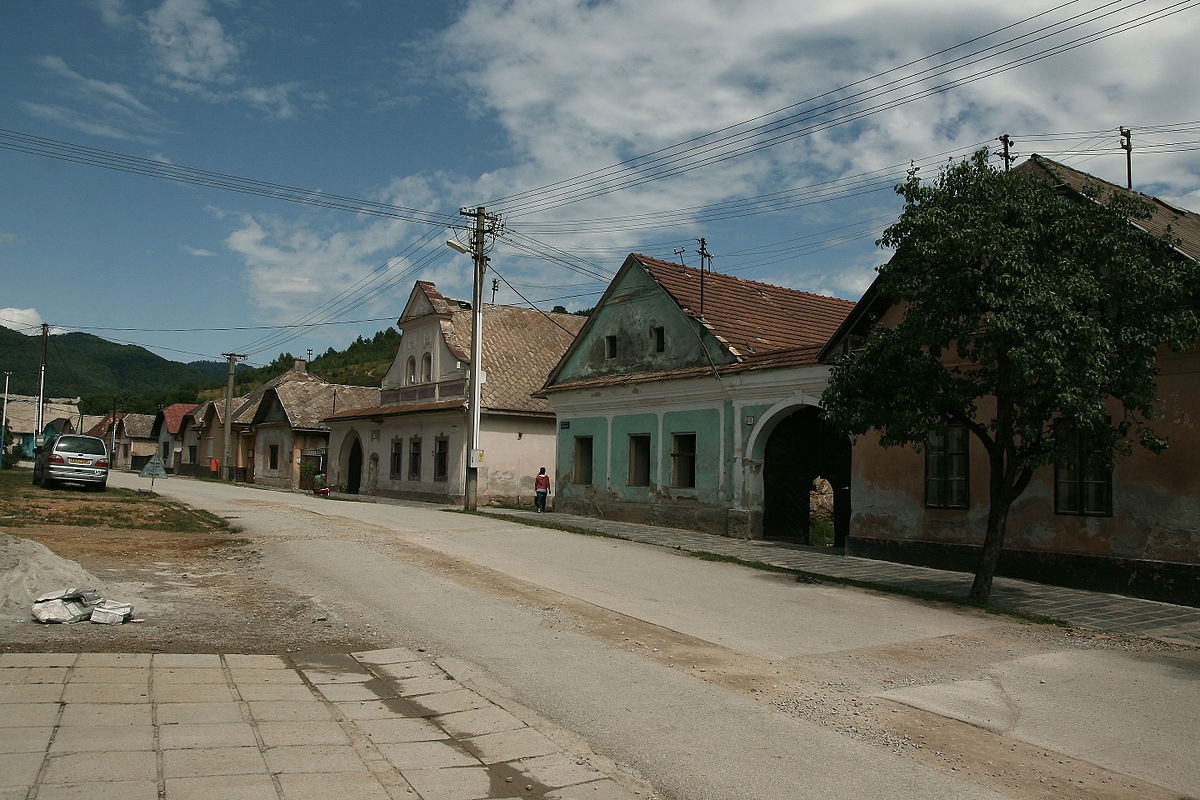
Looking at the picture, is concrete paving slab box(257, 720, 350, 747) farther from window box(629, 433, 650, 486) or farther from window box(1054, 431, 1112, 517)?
window box(629, 433, 650, 486)

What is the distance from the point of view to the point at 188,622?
8.33 metres

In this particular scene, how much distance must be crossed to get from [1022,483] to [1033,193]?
12.3ft

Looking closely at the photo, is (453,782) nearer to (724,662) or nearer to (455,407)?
(724,662)

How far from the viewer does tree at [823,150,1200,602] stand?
999cm

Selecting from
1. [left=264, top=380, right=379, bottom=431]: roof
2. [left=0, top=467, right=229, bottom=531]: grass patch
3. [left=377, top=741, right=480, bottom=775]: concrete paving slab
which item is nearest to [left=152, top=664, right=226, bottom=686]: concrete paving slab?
[left=377, top=741, right=480, bottom=775]: concrete paving slab

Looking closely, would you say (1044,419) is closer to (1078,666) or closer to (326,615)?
(1078,666)

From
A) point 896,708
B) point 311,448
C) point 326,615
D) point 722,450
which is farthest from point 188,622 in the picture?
point 311,448

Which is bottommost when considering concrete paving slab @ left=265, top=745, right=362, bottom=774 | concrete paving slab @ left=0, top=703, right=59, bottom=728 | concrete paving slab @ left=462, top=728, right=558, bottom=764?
concrete paving slab @ left=462, top=728, right=558, bottom=764

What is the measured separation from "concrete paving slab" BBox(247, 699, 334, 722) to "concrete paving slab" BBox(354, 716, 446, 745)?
0.98 feet

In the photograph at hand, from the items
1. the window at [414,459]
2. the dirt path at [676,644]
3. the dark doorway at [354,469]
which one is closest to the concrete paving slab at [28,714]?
the dirt path at [676,644]

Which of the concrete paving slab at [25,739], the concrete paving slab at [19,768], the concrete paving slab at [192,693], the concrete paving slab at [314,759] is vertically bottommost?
the concrete paving slab at [314,759]

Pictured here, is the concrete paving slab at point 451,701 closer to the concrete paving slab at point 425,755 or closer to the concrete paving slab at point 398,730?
the concrete paving slab at point 398,730

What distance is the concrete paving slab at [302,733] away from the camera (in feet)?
16.6

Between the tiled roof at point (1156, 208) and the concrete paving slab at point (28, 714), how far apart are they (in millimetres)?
12675
